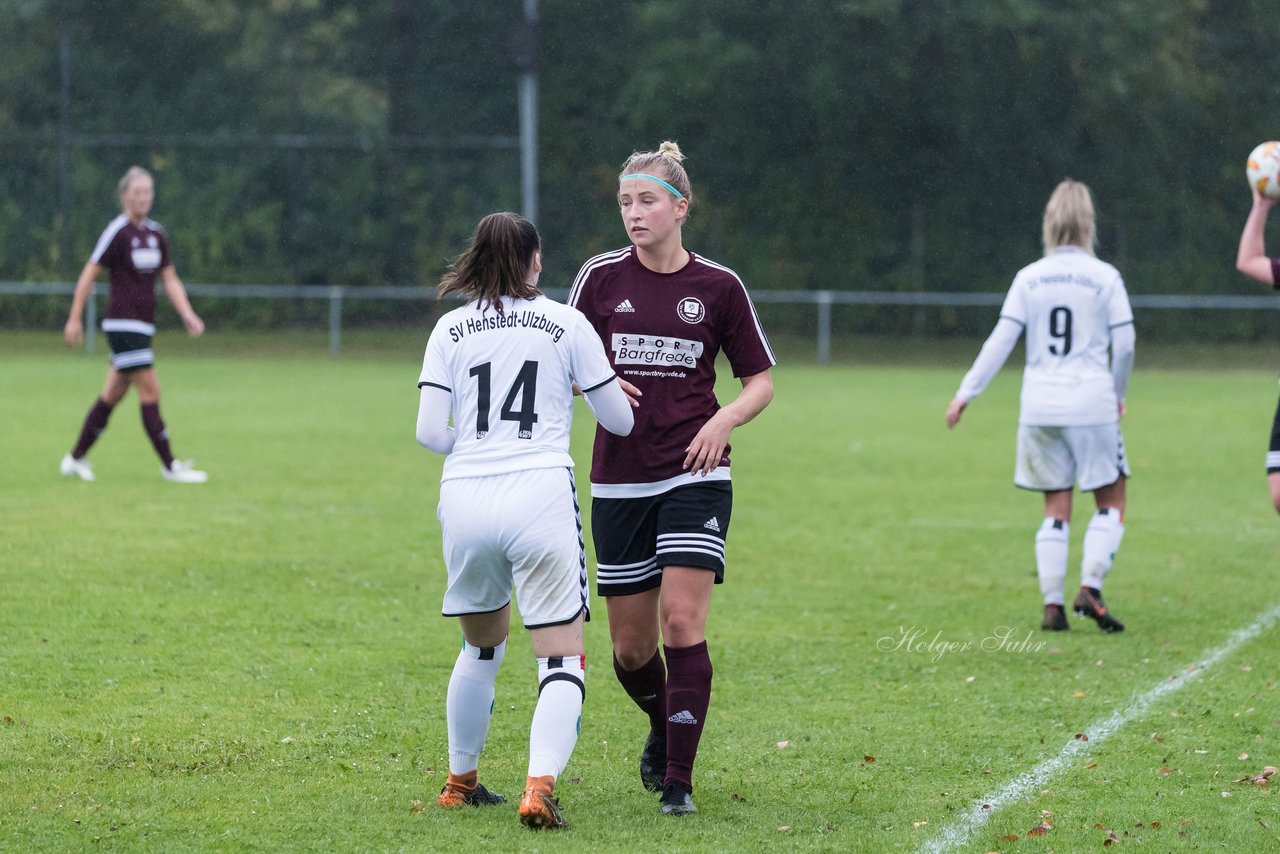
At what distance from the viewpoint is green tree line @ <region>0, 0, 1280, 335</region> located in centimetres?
3147

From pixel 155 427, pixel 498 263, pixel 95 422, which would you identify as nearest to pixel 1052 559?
pixel 498 263

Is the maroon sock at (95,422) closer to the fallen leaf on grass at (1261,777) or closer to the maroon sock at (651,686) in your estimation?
the maroon sock at (651,686)

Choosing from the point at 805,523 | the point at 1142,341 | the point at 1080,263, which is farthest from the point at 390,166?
the point at 1080,263

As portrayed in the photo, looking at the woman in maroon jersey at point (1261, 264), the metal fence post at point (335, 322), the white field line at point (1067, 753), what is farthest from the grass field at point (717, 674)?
the metal fence post at point (335, 322)

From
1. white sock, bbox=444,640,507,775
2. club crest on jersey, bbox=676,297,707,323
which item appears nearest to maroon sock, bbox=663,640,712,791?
white sock, bbox=444,640,507,775

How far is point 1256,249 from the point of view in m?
6.92

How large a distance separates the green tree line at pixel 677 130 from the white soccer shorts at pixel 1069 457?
77.3ft

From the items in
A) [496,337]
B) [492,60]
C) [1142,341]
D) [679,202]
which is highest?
[492,60]

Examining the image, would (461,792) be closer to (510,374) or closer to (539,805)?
(539,805)

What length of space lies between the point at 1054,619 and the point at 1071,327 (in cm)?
140

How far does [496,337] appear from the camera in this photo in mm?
4688

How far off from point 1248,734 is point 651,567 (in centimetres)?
235

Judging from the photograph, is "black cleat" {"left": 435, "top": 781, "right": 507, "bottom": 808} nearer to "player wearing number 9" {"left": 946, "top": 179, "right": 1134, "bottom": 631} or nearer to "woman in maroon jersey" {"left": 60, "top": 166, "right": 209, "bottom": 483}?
"player wearing number 9" {"left": 946, "top": 179, "right": 1134, "bottom": 631}

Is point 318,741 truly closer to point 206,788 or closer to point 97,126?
point 206,788
